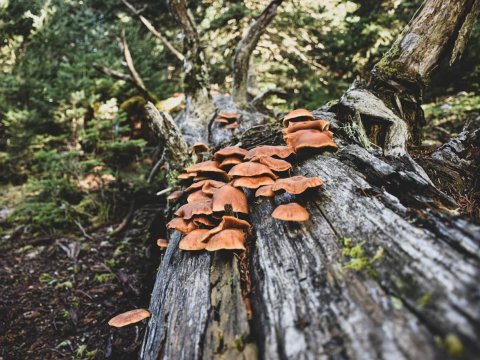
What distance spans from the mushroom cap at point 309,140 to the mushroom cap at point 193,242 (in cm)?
114

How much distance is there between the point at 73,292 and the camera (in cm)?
436

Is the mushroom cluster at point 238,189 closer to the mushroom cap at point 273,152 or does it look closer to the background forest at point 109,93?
the mushroom cap at point 273,152

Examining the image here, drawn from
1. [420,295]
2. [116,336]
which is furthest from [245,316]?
[116,336]

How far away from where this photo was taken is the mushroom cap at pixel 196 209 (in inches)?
95.0

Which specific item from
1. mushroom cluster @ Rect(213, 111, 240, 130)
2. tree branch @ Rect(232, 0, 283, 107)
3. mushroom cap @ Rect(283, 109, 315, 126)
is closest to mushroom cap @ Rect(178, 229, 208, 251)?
mushroom cap @ Rect(283, 109, 315, 126)

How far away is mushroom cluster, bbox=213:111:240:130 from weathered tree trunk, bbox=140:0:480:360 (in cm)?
253

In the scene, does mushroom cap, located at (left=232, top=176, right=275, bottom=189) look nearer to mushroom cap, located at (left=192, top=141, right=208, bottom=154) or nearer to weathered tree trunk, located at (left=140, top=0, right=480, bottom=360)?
weathered tree trunk, located at (left=140, top=0, right=480, bottom=360)

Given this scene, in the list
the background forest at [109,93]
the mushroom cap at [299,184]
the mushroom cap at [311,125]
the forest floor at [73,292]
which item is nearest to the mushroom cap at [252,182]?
the mushroom cap at [299,184]

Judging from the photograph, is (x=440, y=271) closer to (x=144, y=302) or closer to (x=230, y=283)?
(x=230, y=283)

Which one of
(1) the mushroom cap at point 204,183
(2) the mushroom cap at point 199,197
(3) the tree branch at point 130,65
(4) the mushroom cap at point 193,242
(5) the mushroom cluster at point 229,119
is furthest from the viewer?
(3) the tree branch at point 130,65

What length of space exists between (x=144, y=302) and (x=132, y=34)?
11.0m

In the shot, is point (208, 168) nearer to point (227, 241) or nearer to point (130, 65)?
point (227, 241)

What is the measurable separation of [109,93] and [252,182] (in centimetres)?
829

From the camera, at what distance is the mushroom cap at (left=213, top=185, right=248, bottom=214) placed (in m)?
2.34
